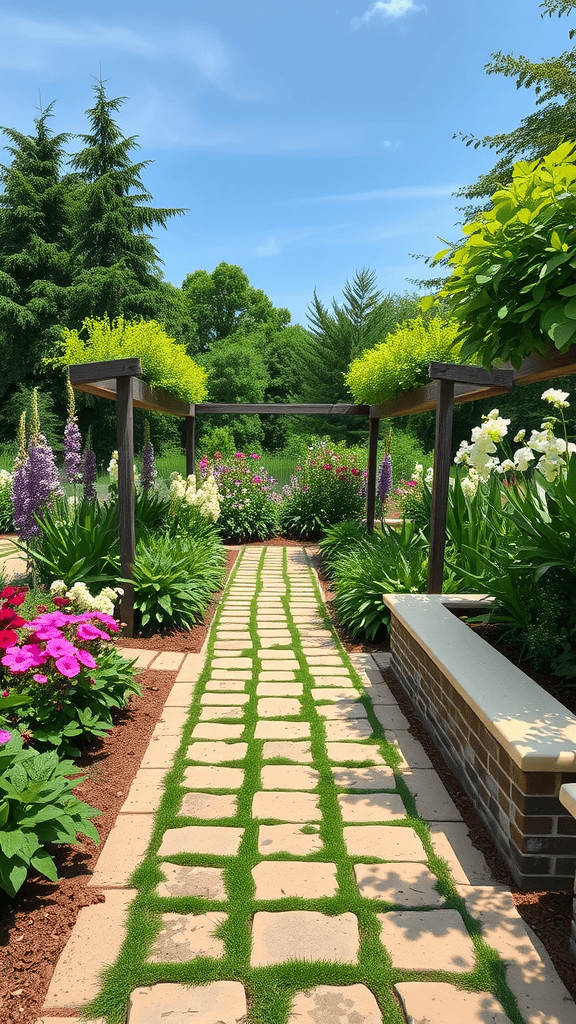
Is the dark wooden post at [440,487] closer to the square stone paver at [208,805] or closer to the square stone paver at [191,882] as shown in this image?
the square stone paver at [208,805]

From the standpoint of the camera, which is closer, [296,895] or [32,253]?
[296,895]

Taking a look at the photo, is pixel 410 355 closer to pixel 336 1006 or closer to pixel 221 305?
pixel 336 1006

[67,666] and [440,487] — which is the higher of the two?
[440,487]

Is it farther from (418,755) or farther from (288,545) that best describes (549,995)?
(288,545)

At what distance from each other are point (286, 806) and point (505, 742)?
0.95m

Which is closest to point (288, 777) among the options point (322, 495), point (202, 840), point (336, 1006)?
point (202, 840)

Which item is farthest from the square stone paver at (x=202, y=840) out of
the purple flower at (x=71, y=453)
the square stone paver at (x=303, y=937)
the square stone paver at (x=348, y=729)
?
the purple flower at (x=71, y=453)

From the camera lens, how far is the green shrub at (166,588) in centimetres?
488

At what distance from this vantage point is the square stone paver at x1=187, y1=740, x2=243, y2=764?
2.91m

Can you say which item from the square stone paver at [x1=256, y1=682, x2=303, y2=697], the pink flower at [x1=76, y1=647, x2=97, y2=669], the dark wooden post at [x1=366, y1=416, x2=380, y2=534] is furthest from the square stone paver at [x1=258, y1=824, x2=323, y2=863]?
the dark wooden post at [x1=366, y1=416, x2=380, y2=534]

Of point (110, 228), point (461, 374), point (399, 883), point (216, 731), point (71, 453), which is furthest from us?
point (110, 228)

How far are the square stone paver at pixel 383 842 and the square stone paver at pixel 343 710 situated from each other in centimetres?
106

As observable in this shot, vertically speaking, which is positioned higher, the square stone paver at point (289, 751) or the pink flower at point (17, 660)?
the pink flower at point (17, 660)

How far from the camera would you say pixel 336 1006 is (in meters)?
1.54
